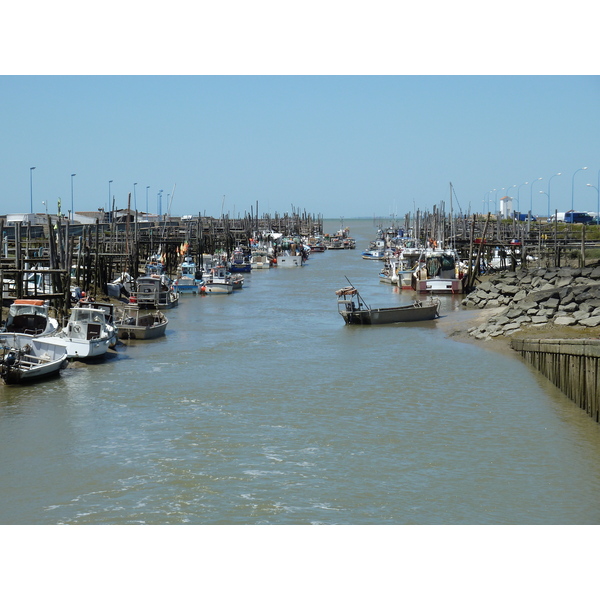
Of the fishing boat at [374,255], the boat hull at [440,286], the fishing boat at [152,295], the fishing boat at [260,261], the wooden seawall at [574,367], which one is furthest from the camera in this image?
the fishing boat at [374,255]

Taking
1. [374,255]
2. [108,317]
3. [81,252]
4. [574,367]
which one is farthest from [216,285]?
[374,255]

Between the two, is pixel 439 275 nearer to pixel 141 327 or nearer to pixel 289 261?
pixel 141 327

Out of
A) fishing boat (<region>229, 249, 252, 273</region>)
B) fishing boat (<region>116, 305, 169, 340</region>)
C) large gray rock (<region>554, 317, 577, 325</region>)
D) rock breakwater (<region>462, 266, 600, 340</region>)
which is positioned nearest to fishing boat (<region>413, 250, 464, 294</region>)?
rock breakwater (<region>462, 266, 600, 340</region>)

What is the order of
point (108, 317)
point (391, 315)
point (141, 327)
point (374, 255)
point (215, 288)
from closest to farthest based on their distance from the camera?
point (108, 317)
point (141, 327)
point (391, 315)
point (215, 288)
point (374, 255)

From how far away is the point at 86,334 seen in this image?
29.9 metres

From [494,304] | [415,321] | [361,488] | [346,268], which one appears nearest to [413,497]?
[361,488]

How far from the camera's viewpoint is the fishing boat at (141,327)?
3562 cm

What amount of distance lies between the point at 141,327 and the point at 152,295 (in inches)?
464

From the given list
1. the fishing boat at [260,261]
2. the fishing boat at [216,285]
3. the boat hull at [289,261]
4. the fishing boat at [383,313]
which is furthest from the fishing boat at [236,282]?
the boat hull at [289,261]

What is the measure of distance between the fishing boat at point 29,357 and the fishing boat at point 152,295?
19.1 m

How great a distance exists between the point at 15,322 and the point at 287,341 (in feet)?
40.2

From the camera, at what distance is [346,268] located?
89.2m

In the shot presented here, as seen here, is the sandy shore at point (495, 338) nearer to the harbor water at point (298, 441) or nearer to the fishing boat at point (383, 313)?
the fishing boat at point (383, 313)

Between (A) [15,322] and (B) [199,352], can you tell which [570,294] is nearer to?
(B) [199,352]
